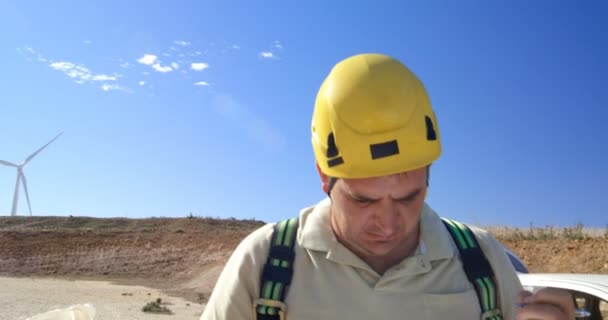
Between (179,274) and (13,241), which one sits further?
(13,241)

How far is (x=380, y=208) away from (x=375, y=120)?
11.5 inches

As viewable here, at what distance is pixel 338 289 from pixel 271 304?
9.2 inches

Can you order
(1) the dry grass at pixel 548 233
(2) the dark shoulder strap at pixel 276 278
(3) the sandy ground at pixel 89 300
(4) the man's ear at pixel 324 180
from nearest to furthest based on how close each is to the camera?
(2) the dark shoulder strap at pixel 276 278 < (4) the man's ear at pixel 324 180 < (3) the sandy ground at pixel 89 300 < (1) the dry grass at pixel 548 233

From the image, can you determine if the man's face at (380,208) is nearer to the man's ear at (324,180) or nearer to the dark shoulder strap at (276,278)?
the man's ear at (324,180)

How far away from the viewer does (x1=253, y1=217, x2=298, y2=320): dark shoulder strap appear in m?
2.12

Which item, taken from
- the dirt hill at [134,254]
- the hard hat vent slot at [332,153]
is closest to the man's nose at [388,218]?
the hard hat vent slot at [332,153]

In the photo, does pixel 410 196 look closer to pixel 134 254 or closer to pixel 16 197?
pixel 134 254

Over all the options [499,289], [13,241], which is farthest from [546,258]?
[13,241]

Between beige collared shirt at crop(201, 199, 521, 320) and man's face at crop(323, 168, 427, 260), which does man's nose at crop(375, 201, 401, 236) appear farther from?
beige collared shirt at crop(201, 199, 521, 320)

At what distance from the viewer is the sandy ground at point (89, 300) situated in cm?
1500

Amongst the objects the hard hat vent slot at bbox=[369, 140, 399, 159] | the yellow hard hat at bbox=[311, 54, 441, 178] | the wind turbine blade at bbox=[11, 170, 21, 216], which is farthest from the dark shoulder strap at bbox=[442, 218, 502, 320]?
the wind turbine blade at bbox=[11, 170, 21, 216]

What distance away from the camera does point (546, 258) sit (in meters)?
17.1

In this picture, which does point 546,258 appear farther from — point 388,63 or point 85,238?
point 85,238

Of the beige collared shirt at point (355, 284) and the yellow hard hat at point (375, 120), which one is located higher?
the yellow hard hat at point (375, 120)
